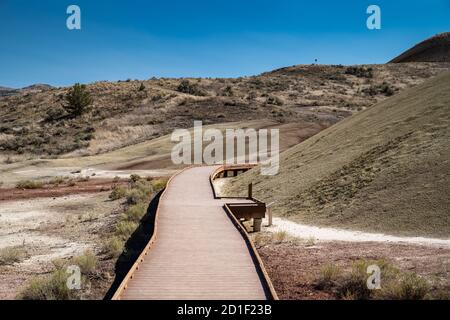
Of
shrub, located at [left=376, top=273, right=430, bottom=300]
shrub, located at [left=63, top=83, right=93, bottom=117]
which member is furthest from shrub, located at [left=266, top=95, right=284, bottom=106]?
shrub, located at [left=376, top=273, right=430, bottom=300]

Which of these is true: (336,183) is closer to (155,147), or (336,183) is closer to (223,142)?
(223,142)

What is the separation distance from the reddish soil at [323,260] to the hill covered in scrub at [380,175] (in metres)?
2.28

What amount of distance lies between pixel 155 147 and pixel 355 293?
44.5 metres

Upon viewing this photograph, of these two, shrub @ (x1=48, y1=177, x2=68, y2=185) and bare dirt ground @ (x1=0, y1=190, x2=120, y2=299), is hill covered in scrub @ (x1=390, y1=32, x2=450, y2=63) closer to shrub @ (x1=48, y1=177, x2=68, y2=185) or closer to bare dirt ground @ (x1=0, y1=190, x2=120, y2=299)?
shrub @ (x1=48, y1=177, x2=68, y2=185)

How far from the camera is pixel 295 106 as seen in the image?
71938mm

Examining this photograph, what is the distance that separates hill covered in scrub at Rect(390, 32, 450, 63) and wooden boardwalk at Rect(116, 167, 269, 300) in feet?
398

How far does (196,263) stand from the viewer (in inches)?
410

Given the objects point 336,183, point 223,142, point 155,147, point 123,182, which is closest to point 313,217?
point 336,183

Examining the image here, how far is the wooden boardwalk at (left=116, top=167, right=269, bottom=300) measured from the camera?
8.53 metres

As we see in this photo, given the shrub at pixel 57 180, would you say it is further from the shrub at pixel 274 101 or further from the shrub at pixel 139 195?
the shrub at pixel 274 101

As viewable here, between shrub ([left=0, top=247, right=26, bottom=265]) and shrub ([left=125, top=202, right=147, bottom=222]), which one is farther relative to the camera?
shrub ([left=125, top=202, right=147, bottom=222])

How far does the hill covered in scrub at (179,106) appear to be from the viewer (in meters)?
59.9

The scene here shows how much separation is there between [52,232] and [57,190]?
13886 millimetres

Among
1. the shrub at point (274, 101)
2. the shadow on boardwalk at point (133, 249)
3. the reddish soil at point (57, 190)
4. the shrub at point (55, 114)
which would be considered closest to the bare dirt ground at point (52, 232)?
the shadow on boardwalk at point (133, 249)
